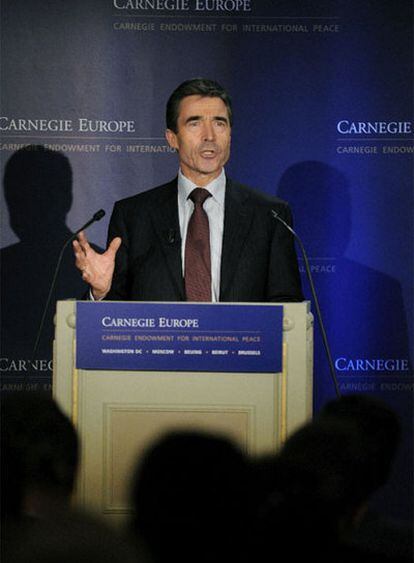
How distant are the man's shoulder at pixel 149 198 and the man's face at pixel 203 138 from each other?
4.3 inches

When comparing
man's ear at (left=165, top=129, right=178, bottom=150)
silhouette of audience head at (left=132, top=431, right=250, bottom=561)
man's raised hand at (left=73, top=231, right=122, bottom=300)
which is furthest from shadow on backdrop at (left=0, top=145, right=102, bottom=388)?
silhouette of audience head at (left=132, top=431, right=250, bottom=561)

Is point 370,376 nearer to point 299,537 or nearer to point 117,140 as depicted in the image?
point 117,140

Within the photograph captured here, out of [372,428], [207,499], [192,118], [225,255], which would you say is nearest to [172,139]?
[192,118]

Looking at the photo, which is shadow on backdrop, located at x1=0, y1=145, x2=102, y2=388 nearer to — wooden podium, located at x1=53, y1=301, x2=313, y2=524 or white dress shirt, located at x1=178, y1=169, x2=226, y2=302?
white dress shirt, located at x1=178, y1=169, x2=226, y2=302

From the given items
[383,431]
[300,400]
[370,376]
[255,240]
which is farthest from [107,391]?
[370,376]

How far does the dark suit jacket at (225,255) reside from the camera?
4.99 metres

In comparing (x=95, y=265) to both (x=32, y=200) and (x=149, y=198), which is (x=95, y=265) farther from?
(x=32, y=200)

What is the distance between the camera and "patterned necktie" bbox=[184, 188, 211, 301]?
502 centimetres

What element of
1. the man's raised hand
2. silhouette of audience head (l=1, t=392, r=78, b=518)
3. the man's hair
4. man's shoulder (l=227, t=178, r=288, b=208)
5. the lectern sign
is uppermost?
the man's hair

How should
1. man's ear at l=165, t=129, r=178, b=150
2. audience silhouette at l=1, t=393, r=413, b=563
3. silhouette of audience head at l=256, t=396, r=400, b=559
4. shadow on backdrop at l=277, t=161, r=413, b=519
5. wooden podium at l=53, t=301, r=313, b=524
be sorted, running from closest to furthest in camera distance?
audience silhouette at l=1, t=393, r=413, b=563 → silhouette of audience head at l=256, t=396, r=400, b=559 → wooden podium at l=53, t=301, r=313, b=524 → man's ear at l=165, t=129, r=178, b=150 → shadow on backdrop at l=277, t=161, r=413, b=519

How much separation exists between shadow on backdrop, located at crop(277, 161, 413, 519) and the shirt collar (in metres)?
1.37

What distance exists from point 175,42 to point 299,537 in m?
4.95

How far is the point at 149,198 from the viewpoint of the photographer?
5.31 meters

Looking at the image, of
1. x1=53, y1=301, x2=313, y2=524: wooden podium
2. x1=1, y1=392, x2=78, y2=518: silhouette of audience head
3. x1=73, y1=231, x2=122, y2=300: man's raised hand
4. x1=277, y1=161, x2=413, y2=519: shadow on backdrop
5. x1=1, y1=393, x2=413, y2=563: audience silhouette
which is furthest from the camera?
x1=277, y1=161, x2=413, y2=519: shadow on backdrop
